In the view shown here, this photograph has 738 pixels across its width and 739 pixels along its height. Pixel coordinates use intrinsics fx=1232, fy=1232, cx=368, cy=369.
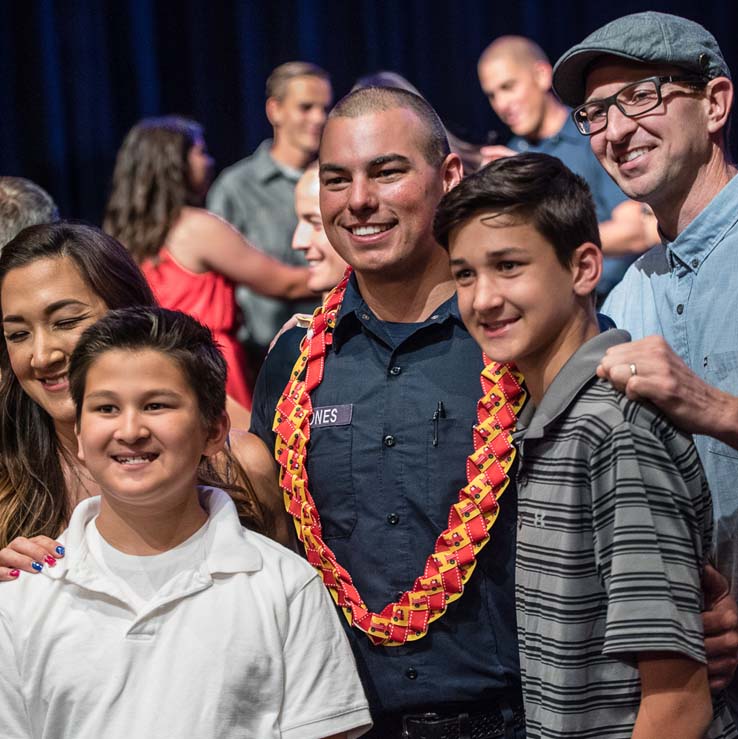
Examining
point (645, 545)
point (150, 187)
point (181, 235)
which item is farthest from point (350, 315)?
point (150, 187)

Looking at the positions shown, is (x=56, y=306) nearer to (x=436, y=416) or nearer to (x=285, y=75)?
(x=436, y=416)

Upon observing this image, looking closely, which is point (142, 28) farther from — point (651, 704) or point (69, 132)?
point (651, 704)

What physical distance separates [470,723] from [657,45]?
4.50 feet

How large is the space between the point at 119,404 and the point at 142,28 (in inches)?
194

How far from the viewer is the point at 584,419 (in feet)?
6.35

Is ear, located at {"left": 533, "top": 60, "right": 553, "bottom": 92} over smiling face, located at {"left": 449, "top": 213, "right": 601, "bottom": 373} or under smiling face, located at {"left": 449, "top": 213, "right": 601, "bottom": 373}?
over

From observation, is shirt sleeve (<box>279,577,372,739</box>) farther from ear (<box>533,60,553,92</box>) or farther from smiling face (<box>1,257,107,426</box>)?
ear (<box>533,60,553,92</box>)

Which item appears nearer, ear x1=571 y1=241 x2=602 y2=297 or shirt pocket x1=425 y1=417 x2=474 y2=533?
ear x1=571 y1=241 x2=602 y2=297

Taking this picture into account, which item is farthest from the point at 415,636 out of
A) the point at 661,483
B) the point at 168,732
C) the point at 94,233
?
the point at 94,233

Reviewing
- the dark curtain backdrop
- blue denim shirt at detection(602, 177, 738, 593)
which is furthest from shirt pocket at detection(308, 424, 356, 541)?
the dark curtain backdrop

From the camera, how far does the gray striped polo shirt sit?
6.05 feet

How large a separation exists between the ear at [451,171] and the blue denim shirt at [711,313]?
46 cm

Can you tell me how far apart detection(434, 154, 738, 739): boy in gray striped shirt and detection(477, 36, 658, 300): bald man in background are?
306cm

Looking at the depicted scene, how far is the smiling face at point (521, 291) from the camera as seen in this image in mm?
2035
